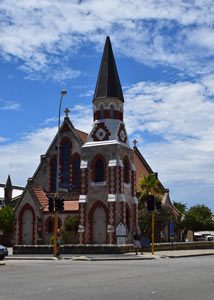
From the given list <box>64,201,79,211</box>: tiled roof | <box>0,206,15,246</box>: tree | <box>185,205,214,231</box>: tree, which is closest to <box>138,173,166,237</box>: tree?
<box>64,201,79,211</box>: tiled roof

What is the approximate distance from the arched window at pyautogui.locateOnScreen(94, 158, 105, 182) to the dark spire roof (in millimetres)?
6774

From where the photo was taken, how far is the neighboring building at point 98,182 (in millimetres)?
46312

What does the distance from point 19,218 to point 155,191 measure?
15.4 m

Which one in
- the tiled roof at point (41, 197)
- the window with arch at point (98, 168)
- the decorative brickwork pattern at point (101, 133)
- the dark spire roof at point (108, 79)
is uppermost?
the dark spire roof at point (108, 79)

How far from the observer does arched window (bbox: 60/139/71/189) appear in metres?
53.6

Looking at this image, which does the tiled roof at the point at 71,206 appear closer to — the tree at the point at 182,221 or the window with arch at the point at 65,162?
the window with arch at the point at 65,162

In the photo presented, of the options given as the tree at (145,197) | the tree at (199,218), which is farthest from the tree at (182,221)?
the tree at (145,197)

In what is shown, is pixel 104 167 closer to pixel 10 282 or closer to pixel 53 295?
pixel 10 282

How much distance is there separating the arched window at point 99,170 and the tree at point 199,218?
68.8 feet

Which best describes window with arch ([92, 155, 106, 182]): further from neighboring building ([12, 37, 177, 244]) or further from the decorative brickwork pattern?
the decorative brickwork pattern

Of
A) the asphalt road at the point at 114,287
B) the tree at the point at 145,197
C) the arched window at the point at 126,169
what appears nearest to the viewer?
the asphalt road at the point at 114,287

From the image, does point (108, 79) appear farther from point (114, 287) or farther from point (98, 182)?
point (114, 287)

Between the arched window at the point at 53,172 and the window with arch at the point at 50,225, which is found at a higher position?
the arched window at the point at 53,172

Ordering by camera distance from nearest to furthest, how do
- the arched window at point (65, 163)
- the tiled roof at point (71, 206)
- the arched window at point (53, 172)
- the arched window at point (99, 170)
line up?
1. the arched window at point (99, 170)
2. the tiled roof at point (71, 206)
3. the arched window at point (65, 163)
4. the arched window at point (53, 172)
